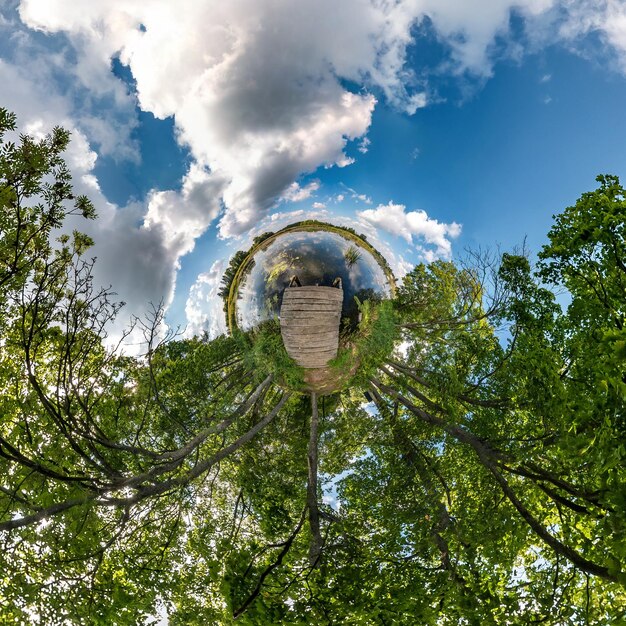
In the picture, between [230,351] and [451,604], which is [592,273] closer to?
[451,604]

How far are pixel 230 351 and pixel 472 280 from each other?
27.3 ft

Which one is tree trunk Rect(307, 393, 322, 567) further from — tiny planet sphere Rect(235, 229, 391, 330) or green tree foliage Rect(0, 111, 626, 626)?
tiny planet sphere Rect(235, 229, 391, 330)

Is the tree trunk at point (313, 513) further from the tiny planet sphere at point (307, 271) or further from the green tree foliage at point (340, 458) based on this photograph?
the tiny planet sphere at point (307, 271)

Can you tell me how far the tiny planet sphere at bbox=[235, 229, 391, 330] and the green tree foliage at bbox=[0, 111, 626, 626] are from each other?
747mm

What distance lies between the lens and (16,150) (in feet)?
22.9

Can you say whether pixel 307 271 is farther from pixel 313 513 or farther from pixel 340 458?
pixel 340 458

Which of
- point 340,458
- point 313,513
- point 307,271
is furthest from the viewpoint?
point 340,458

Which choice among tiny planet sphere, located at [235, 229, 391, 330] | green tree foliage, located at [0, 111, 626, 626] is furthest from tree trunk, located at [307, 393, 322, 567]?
tiny planet sphere, located at [235, 229, 391, 330]

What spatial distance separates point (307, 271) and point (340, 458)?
7.79m

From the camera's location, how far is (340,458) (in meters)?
14.6

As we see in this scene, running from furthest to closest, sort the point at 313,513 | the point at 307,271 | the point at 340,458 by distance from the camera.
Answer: the point at 340,458, the point at 307,271, the point at 313,513

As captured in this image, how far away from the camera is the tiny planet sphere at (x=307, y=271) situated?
34.3ft

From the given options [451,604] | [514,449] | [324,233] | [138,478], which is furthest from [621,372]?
[324,233]

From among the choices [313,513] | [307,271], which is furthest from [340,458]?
[307,271]
